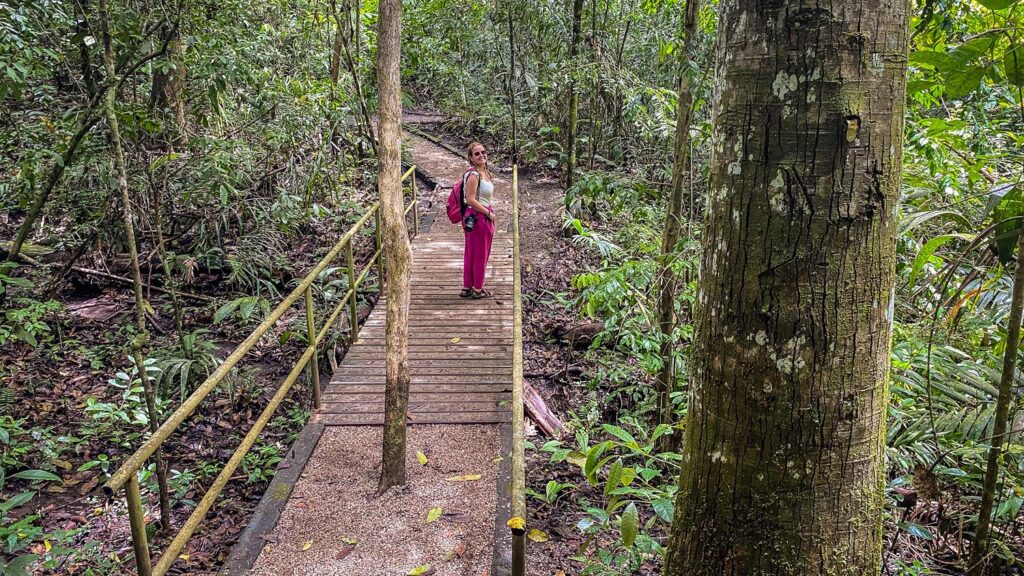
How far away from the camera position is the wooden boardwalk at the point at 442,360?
482cm

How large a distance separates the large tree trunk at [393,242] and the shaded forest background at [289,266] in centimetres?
106

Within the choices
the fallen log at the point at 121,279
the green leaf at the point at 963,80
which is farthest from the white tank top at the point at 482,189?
the green leaf at the point at 963,80

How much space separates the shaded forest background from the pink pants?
86cm

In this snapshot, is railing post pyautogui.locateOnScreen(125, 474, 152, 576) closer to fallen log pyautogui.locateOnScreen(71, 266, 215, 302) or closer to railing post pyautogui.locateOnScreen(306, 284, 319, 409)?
railing post pyautogui.locateOnScreen(306, 284, 319, 409)

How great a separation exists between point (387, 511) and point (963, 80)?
3.54 m

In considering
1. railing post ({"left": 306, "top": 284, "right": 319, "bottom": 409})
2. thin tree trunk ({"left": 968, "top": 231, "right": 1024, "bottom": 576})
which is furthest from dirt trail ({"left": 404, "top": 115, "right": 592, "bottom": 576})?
thin tree trunk ({"left": 968, "top": 231, "right": 1024, "bottom": 576})

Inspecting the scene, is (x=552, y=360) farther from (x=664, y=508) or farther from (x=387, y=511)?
(x=664, y=508)

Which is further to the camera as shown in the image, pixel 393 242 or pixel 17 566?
pixel 393 242

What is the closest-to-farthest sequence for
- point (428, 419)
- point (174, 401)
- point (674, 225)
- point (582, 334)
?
point (428, 419), point (674, 225), point (174, 401), point (582, 334)

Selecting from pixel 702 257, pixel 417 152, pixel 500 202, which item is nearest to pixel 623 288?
pixel 702 257

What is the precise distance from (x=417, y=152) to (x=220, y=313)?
10.5 m

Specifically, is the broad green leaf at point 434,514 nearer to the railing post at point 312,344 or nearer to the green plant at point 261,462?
the railing post at point 312,344

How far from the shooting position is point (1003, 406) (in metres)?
2.40

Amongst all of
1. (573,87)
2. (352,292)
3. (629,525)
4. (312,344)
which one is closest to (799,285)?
(629,525)
